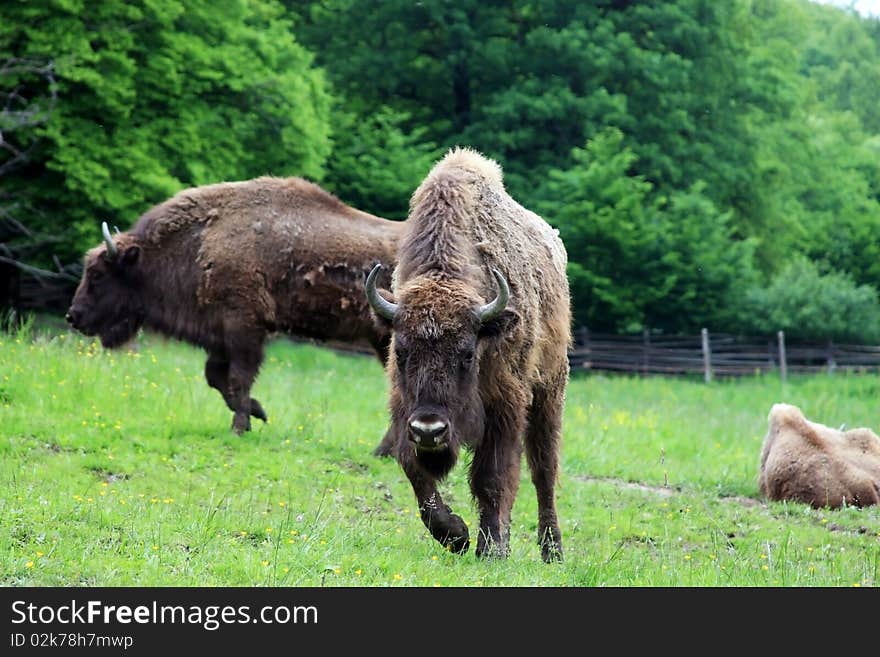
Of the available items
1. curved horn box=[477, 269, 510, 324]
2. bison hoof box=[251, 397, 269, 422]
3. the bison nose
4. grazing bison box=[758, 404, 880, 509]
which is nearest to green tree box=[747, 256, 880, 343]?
grazing bison box=[758, 404, 880, 509]

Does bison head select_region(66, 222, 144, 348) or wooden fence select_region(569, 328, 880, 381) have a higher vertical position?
bison head select_region(66, 222, 144, 348)

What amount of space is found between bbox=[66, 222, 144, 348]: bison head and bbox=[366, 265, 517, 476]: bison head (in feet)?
21.2

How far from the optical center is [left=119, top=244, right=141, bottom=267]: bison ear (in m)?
13.3

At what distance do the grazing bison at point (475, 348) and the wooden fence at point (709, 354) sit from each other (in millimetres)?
22342

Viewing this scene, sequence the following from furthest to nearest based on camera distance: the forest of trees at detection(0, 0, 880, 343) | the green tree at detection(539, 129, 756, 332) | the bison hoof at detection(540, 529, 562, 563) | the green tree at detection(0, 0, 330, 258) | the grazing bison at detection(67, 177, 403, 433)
A: 1. the green tree at detection(539, 129, 756, 332)
2. the forest of trees at detection(0, 0, 880, 343)
3. the green tree at detection(0, 0, 330, 258)
4. the grazing bison at detection(67, 177, 403, 433)
5. the bison hoof at detection(540, 529, 562, 563)

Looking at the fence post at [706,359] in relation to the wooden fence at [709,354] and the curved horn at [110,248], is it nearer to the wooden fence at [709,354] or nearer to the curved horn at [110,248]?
the wooden fence at [709,354]

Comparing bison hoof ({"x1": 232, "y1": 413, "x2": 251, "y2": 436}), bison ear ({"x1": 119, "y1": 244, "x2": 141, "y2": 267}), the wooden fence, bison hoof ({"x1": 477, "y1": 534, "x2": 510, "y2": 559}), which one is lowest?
the wooden fence

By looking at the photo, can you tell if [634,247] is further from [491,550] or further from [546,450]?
[491,550]

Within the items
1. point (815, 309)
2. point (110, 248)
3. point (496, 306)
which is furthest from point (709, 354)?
point (496, 306)

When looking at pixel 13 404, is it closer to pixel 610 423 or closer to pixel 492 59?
pixel 610 423

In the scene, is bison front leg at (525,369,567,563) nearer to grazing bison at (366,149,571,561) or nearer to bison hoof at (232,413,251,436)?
grazing bison at (366,149,571,561)

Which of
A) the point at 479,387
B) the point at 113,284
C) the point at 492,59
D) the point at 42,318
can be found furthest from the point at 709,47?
the point at 479,387

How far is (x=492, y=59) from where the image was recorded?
3216cm

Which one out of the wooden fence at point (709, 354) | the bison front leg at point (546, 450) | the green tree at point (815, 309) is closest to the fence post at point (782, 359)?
the wooden fence at point (709, 354)
